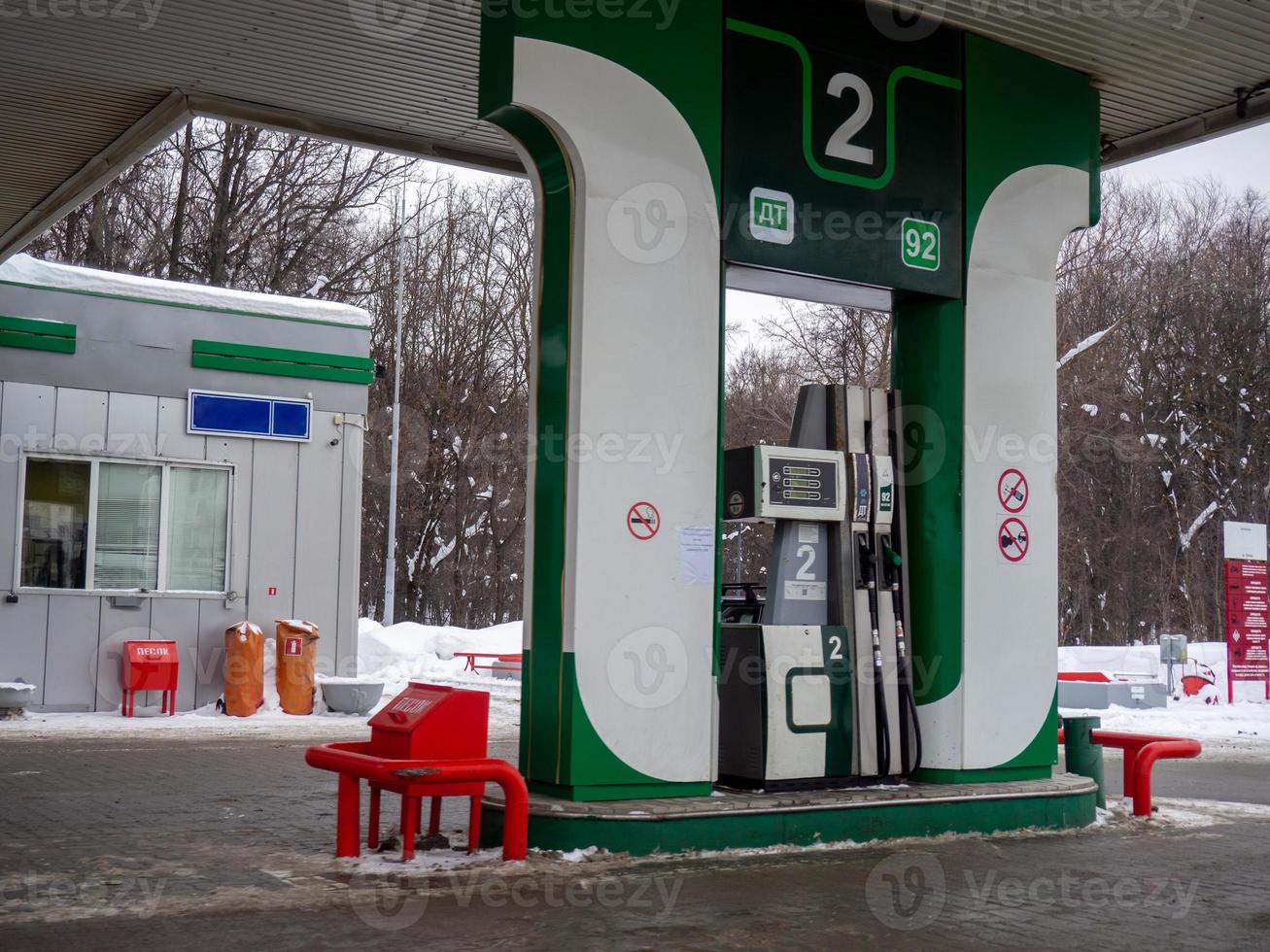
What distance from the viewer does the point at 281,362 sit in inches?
721

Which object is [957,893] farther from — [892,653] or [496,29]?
[496,29]

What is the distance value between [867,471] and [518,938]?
4417mm

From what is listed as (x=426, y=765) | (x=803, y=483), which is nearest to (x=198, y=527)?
(x=803, y=483)

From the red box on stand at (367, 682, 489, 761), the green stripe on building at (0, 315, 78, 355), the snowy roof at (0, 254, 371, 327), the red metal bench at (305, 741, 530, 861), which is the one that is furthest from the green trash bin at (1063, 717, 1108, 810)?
the green stripe on building at (0, 315, 78, 355)

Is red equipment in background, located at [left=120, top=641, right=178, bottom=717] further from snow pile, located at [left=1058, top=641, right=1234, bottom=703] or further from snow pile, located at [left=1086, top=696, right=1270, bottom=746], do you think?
snow pile, located at [left=1058, top=641, right=1234, bottom=703]

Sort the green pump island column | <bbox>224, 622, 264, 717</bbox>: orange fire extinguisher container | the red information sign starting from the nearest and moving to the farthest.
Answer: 1. the green pump island column
2. <bbox>224, 622, 264, 717</bbox>: orange fire extinguisher container
3. the red information sign

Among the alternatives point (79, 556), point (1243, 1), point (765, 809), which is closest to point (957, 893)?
point (765, 809)

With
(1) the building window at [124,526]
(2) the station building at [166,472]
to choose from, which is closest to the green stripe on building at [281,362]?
(2) the station building at [166,472]

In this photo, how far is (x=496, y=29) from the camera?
8.03m

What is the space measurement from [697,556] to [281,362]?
1137 cm

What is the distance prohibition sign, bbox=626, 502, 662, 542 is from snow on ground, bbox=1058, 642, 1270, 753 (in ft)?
36.5

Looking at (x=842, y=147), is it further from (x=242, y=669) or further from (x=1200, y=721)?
(x=1200, y=721)

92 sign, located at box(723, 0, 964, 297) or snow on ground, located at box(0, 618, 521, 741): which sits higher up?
92 sign, located at box(723, 0, 964, 297)

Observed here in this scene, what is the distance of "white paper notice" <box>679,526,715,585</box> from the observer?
27.1ft
